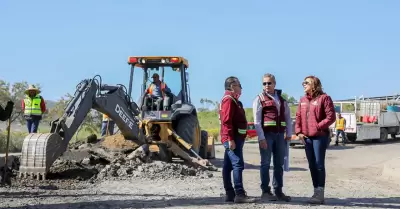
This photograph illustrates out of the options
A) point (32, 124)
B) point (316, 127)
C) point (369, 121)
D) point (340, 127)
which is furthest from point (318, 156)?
point (369, 121)

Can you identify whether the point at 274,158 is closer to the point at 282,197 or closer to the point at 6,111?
the point at 282,197

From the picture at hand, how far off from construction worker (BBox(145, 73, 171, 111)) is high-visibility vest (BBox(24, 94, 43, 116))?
9.03ft

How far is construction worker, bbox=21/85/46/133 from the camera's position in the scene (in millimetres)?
14289

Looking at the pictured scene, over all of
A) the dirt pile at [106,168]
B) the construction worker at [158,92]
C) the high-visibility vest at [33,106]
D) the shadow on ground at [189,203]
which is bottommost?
the shadow on ground at [189,203]

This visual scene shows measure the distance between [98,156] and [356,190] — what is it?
559 centimetres

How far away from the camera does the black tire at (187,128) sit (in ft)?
48.0

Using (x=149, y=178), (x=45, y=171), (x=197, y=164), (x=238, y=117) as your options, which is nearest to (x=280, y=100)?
(x=238, y=117)

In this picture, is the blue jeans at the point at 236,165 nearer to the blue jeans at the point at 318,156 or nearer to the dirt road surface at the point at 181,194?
the dirt road surface at the point at 181,194

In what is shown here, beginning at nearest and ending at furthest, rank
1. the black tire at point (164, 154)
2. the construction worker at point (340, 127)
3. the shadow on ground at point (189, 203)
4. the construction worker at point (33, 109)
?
the shadow on ground at point (189, 203)
the black tire at point (164, 154)
the construction worker at point (33, 109)
the construction worker at point (340, 127)

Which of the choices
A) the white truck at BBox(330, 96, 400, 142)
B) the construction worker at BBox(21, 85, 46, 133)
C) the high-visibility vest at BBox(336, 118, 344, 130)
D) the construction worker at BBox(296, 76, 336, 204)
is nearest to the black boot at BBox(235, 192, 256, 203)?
the construction worker at BBox(296, 76, 336, 204)

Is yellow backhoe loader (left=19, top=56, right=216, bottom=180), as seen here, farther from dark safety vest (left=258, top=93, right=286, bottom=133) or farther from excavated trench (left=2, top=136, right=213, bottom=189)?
dark safety vest (left=258, top=93, right=286, bottom=133)

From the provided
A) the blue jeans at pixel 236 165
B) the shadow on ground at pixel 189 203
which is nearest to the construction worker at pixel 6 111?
the shadow on ground at pixel 189 203

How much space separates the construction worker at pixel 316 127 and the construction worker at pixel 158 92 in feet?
23.1

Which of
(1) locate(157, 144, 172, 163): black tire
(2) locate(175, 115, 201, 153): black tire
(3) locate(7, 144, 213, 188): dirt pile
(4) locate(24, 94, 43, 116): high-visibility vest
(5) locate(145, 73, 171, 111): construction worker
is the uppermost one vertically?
(5) locate(145, 73, 171, 111): construction worker
